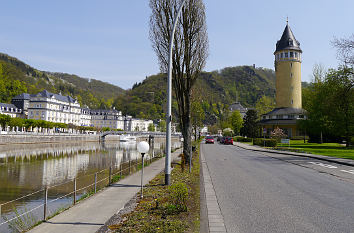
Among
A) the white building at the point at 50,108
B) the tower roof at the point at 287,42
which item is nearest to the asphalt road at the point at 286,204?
the tower roof at the point at 287,42

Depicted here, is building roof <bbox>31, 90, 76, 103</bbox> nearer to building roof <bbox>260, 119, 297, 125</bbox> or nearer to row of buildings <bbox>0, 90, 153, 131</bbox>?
row of buildings <bbox>0, 90, 153, 131</bbox>

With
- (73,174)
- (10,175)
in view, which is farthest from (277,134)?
(10,175)

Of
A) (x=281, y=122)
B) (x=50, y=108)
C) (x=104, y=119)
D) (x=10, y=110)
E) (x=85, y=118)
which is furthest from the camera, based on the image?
(x=104, y=119)

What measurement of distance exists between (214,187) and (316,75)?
6284 cm

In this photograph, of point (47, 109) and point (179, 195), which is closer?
point (179, 195)

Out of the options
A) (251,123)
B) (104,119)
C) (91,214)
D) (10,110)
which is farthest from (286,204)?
(104,119)

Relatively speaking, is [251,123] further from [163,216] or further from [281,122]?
[163,216]

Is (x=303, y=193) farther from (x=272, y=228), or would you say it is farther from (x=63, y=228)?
(x=63, y=228)

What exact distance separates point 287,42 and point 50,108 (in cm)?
8818

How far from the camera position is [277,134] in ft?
182

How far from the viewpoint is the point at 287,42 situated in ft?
266

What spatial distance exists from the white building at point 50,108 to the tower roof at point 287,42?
8433cm

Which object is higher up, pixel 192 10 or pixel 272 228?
pixel 192 10

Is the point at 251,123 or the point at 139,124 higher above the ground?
the point at 139,124
